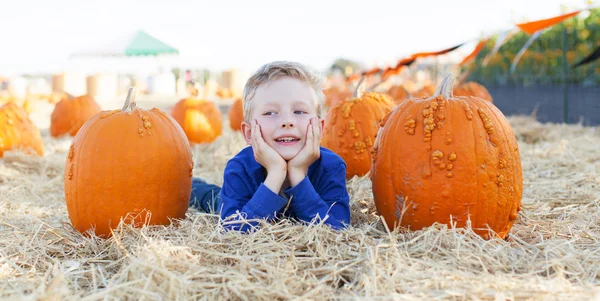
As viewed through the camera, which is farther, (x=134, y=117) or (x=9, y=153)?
(x=9, y=153)

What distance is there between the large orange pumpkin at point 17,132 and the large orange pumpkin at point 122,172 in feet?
10.0

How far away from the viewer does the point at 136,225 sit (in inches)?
106

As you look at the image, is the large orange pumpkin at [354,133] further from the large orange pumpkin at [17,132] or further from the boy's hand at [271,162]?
the large orange pumpkin at [17,132]

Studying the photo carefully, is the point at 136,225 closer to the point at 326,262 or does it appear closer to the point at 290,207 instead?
the point at 290,207

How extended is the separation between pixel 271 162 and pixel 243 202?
0.27 meters

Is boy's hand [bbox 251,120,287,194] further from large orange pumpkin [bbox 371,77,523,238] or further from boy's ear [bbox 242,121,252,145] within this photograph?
large orange pumpkin [bbox 371,77,523,238]

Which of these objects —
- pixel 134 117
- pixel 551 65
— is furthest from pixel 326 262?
pixel 551 65

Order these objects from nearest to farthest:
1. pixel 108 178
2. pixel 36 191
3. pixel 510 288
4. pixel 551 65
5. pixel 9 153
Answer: pixel 510 288 → pixel 108 178 → pixel 36 191 → pixel 9 153 → pixel 551 65

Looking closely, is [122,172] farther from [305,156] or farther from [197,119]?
[197,119]

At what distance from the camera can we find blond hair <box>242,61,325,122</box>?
8.51ft

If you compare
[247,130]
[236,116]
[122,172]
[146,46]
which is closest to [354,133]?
[247,130]

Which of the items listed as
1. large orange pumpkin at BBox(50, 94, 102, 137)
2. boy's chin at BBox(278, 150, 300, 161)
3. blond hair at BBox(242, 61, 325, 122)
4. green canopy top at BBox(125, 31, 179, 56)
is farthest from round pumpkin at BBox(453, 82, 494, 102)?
green canopy top at BBox(125, 31, 179, 56)

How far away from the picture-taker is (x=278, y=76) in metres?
2.59

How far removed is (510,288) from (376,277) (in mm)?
430
